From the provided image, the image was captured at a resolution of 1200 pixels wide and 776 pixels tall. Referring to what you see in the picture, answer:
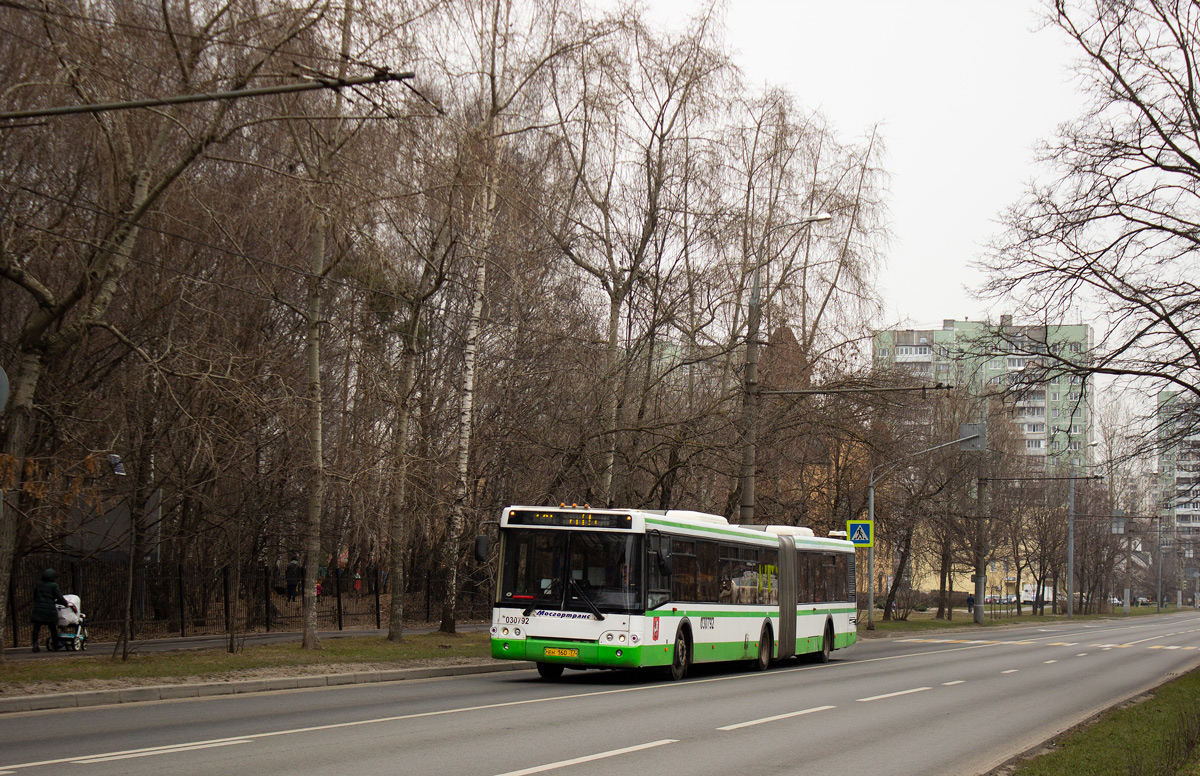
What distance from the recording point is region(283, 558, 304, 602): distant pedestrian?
38219 mm

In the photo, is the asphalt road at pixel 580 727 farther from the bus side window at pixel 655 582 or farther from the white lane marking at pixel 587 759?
the bus side window at pixel 655 582

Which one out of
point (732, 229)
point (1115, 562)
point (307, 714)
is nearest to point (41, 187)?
point (307, 714)

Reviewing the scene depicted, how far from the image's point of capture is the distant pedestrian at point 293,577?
125ft

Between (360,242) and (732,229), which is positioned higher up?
(732,229)

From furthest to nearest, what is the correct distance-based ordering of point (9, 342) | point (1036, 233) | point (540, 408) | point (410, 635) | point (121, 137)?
point (540, 408)
point (410, 635)
point (9, 342)
point (1036, 233)
point (121, 137)

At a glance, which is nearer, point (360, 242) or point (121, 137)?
point (121, 137)

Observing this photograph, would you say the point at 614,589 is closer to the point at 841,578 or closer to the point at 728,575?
the point at 728,575

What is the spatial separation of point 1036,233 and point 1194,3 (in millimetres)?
4648

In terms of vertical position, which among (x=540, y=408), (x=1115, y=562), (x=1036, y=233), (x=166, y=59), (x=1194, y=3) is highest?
(x=1194, y=3)

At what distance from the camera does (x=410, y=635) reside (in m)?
29.6

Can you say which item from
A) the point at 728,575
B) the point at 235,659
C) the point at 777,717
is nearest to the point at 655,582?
the point at 728,575

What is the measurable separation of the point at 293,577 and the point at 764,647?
766 inches

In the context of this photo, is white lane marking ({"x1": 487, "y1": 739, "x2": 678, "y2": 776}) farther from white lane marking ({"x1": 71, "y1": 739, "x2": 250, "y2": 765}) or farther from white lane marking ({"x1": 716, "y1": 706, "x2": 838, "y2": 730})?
white lane marking ({"x1": 71, "y1": 739, "x2": 250, "y2": 765})

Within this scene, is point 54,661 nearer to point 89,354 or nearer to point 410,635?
point 89,354
